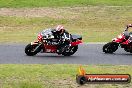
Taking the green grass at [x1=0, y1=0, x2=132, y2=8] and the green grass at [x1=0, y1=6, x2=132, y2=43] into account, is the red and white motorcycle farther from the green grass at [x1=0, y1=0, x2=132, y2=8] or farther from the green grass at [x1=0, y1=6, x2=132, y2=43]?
the green grass at [x1=0, y1=0, x2=132, y2=8]

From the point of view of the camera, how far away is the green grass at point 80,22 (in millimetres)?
35500

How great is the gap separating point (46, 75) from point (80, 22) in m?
23.5

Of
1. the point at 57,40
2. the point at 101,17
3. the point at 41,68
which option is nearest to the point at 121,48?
the point at 57,40

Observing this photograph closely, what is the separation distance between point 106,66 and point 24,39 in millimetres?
10672

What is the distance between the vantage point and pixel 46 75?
1814 centimetres

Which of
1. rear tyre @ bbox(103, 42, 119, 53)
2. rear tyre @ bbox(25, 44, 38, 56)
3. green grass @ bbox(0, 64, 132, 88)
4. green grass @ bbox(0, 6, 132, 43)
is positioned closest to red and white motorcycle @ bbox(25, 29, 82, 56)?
rear tyre @ bbox(25, 44, 38, 56)

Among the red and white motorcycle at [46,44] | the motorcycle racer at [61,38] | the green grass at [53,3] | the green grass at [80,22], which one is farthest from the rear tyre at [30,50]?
the green grass at [53,3]

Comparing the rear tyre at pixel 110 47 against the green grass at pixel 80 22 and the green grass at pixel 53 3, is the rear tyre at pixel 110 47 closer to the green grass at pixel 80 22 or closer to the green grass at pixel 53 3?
the green grass at pixel 80 22

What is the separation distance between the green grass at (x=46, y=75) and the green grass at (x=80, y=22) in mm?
12183

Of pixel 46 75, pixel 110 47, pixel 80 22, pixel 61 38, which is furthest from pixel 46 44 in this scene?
pixel 80 22

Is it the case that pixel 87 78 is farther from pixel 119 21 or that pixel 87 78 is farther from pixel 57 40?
pixel 119 21

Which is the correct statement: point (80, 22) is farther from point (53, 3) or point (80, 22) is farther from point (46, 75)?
point (46, 75)

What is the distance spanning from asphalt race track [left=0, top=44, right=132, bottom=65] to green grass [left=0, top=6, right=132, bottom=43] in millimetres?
7044

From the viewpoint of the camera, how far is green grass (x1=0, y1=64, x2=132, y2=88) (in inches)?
661
